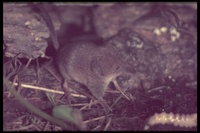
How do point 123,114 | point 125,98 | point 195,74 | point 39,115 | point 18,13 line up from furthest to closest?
point 195,74
point 18,13
point 125,98
point 123,114
point 39,115

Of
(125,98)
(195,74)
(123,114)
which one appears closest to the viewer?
(123,114)

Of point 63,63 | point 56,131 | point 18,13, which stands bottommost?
point 56,131

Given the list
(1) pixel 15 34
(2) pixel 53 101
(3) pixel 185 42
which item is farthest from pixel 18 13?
(3) pixel 185 42

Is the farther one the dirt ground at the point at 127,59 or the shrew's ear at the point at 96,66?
the shrew's ear at the point at 96,66

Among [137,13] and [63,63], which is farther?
[137,13]

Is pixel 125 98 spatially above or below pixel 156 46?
below

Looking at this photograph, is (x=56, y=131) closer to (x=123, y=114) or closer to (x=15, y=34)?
(x=123, y=114)

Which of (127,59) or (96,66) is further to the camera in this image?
(127,59)

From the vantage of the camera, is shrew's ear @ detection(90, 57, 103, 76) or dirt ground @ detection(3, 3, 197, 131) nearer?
dirt ground @ detection(3, 3, 197, 131)
